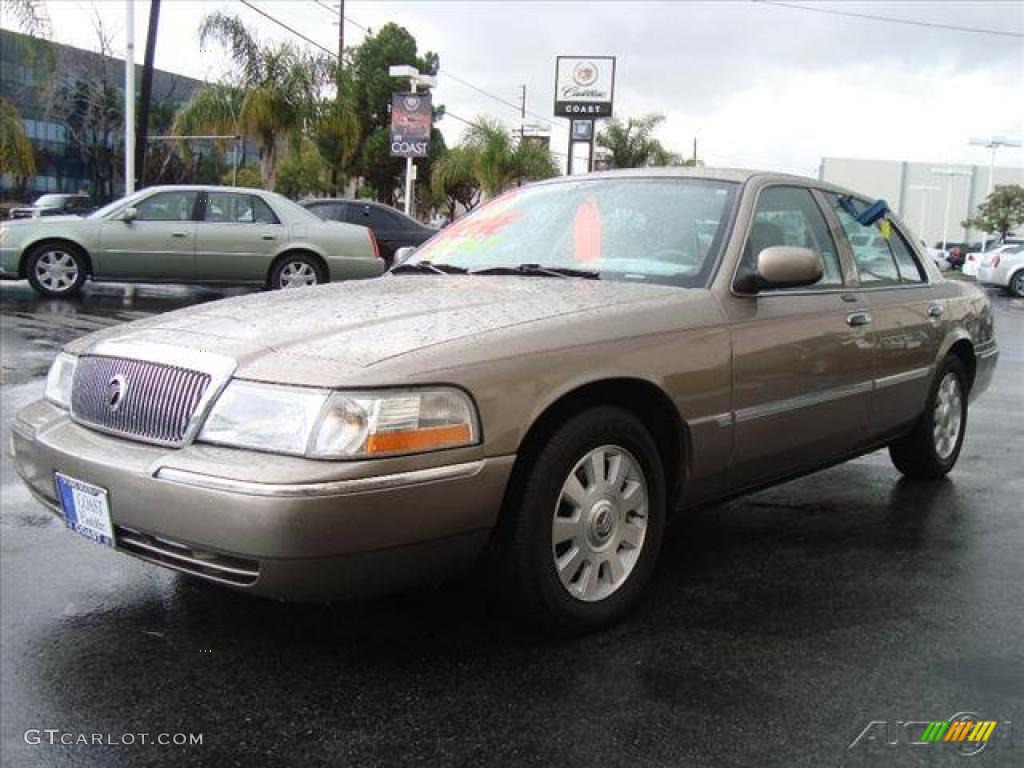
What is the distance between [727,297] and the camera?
11.7ft

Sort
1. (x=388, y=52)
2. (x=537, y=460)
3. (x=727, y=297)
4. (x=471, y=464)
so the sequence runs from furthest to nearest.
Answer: (x=388, y=52) < (x=727, y=297) < (x=537, y=460) < (x=471, y=464)

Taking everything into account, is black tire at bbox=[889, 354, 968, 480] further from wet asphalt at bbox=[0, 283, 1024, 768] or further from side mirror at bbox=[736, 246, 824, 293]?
side mirror at bbox=[736, 246, 824, 293]

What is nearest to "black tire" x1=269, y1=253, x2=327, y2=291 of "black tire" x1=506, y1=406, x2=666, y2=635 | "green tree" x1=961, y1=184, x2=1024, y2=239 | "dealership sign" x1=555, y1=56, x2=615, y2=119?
"black tire" x1=506, y1=406, x2=666, y2=635

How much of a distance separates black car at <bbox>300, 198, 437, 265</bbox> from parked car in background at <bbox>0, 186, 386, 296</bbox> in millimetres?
2202

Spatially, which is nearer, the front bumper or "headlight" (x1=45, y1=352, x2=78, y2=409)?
the front bumper

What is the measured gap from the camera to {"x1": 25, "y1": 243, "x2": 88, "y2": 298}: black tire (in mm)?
11984

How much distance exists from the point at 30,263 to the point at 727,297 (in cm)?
1077

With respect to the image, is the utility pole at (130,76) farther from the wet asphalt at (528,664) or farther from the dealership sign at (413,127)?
the wet asphalt at (528,664)

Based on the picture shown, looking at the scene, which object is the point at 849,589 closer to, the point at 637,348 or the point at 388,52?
the point at 637,348

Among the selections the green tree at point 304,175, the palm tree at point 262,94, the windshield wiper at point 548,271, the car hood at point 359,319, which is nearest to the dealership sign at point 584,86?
the green tree at point 304,175

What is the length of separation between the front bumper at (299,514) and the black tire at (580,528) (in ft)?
0.44

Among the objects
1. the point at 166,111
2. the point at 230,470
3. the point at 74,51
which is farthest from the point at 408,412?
the point at 166,111

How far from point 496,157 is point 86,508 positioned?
117 feet

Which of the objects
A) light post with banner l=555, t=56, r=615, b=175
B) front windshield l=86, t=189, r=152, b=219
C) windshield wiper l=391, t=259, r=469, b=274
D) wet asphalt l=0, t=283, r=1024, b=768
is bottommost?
wet asphalt l=0, t=283, r=1024, b=768
